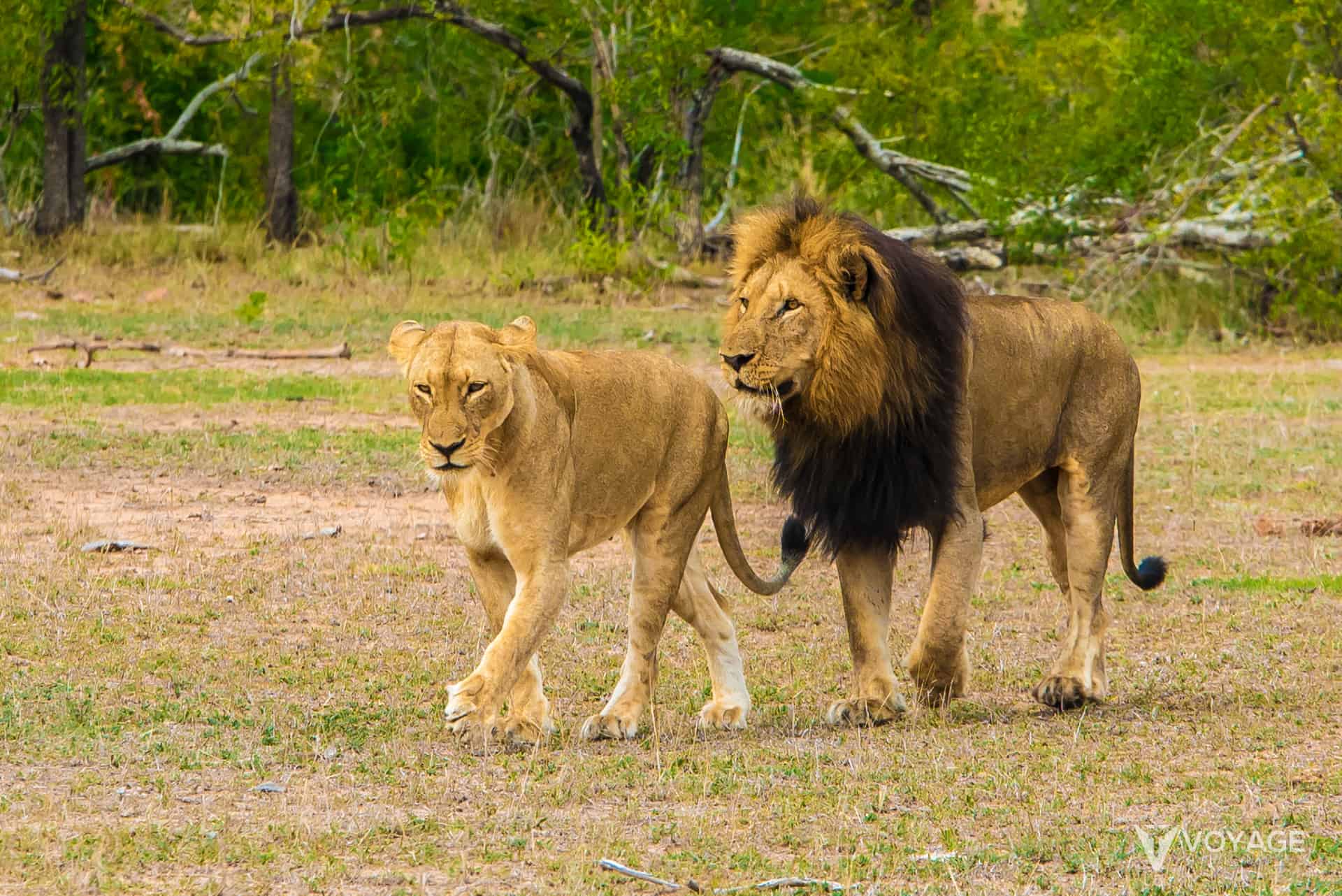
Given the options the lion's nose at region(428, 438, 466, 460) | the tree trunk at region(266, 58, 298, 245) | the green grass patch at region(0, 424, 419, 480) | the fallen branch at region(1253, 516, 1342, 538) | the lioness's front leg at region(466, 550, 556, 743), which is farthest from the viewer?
the tree trunk at region(266, 58, 298, 245)

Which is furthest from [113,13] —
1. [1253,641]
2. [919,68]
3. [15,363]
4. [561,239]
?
[1253,641]

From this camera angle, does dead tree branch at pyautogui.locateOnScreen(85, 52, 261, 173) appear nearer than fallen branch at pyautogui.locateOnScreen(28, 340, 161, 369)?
No

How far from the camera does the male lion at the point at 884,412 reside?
16.0 ft

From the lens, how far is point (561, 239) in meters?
17.6

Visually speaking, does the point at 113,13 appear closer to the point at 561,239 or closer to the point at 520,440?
the point at 561,239

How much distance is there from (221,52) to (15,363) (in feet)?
21.9

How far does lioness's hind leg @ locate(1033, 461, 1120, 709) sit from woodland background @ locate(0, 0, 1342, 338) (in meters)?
8.83

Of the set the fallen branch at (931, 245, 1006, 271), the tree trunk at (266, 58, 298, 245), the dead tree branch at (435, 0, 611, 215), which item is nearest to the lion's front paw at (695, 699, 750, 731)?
the fallen branch at (931, 245, 1006, 271)

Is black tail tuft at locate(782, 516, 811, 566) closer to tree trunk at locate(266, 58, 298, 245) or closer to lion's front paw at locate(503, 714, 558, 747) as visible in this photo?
lion's front paw at locate(503, 714, 558, 747)

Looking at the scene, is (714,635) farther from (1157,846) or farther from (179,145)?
(179,145)

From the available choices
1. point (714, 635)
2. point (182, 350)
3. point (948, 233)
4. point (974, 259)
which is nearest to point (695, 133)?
point (948, 233)

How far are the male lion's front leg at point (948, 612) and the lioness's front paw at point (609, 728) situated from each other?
80 cm

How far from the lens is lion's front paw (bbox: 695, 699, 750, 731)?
5.02 m

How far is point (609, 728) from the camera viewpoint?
15.8 ft
